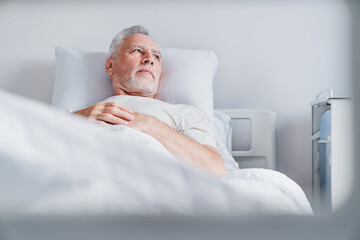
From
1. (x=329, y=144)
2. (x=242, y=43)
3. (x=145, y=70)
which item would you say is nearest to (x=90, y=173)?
(x=145, y=70)

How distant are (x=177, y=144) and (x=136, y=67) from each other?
1.59ft

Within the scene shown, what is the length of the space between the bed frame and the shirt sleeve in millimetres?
427

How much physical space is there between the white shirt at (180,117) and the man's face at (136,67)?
0.11 meters

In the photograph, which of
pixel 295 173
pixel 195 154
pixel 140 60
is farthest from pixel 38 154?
pixel 295 173

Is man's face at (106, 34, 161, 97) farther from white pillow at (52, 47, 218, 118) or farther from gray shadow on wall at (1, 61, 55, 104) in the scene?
gray shadow on wall at (1, 61, 55, 104)

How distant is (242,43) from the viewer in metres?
1.69

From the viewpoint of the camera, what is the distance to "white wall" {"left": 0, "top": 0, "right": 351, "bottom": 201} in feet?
5.44

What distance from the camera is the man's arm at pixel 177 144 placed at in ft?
3.09

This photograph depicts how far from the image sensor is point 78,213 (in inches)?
9.1

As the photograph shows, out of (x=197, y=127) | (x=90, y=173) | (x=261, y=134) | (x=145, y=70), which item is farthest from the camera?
(x=261, y=134)

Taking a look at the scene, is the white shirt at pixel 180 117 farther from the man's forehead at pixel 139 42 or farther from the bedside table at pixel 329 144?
the bedside table at pixel 329 144

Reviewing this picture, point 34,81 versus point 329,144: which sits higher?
point 34,81

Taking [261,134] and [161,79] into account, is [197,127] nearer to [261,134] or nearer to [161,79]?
[161,79]

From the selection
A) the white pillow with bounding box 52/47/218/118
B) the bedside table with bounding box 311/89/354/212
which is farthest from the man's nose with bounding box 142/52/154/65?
the bedside table with bounding box 311/89/354/212
